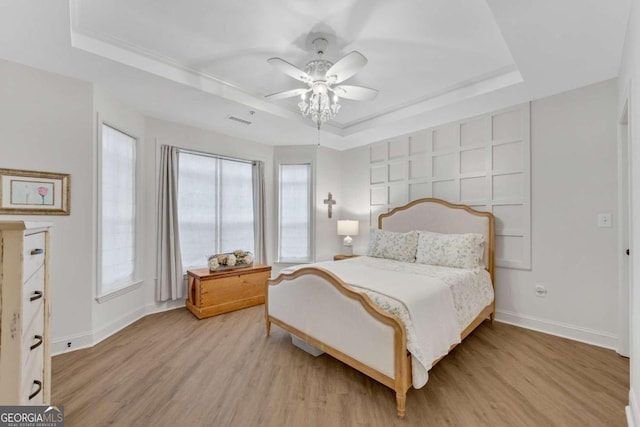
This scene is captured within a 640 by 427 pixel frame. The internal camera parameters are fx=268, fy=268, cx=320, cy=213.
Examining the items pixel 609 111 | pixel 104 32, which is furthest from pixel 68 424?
pixel 609 111

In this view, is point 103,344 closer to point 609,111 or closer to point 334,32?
point 334,32

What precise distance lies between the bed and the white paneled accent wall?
201mm

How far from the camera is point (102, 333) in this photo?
270 centimetres

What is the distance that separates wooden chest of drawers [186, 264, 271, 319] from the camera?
10.8 feet

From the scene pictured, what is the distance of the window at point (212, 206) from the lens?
12.3 ft

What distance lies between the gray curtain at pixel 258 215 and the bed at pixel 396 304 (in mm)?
1614

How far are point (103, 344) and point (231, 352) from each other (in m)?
1.28

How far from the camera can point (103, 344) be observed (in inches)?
102

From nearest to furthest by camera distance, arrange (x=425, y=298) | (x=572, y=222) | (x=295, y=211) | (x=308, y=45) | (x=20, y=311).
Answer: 1. (x=20, y=311)
2. (x=425, y=298)
3. (x=308, y=45)
4. (x=572, y=222)
5. (x=295, y=211)

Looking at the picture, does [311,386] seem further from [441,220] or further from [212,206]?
[212,206]

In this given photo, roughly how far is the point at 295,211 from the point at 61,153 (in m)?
3.02

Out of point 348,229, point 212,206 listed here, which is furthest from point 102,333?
point 348,229

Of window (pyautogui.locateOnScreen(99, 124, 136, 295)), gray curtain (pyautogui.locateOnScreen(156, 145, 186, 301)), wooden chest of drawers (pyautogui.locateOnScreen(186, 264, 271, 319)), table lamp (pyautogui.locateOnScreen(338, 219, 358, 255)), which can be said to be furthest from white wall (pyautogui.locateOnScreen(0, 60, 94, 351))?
table lamp (pyautogui.locateOnScreen(338, 219, 358, 255))

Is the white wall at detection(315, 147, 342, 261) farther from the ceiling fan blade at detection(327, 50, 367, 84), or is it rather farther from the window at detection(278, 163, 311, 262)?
the ceiling fan blade at detection(327, 50, 367, 84)
